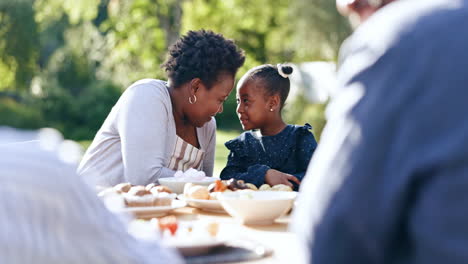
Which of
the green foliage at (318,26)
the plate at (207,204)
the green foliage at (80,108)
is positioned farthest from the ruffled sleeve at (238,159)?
the green foliage at (80,108)

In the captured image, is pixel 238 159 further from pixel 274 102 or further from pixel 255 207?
pixel 255 207

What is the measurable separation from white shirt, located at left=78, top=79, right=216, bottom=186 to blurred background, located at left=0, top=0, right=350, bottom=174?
996cm

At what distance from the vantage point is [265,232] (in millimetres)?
1998

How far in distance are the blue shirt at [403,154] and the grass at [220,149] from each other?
10075mm

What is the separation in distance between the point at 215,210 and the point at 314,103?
1481 cm

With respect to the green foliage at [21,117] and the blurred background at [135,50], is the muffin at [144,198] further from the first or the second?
the green foliage at [21,117]

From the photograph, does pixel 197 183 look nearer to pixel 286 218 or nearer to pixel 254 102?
pixel 286 218

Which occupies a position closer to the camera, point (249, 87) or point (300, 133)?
point (300, 133)

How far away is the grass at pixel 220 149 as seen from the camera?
44.5 feet

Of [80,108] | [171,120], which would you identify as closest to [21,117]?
[80,108]

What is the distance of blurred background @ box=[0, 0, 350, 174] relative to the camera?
55.8 ft

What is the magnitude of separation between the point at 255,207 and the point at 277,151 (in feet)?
5.62

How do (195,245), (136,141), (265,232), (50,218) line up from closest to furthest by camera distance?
(50,218)
(195,245)
(265,232)
(136,141)

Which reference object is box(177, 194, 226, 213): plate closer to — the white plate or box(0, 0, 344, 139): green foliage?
the white plate
